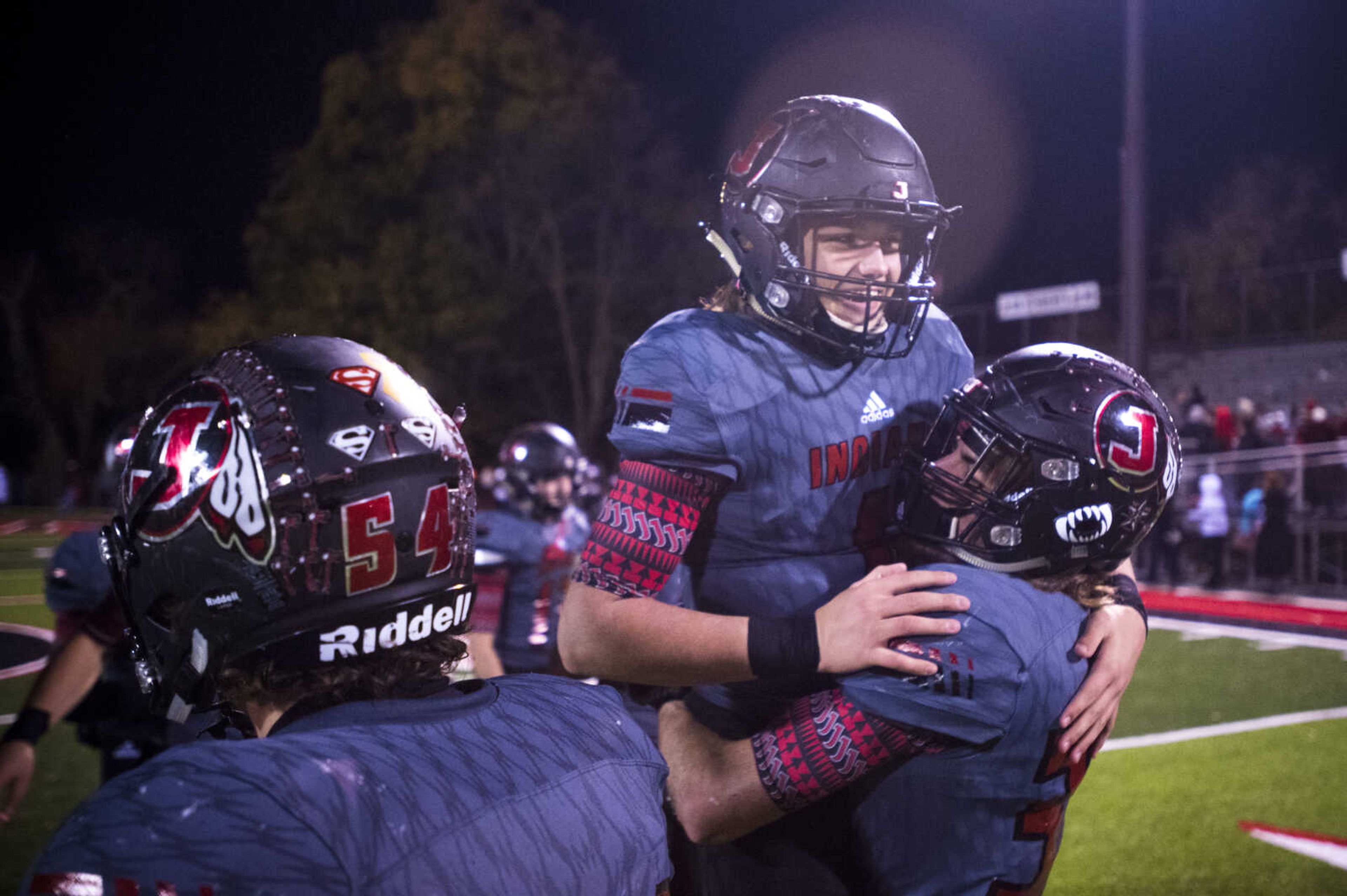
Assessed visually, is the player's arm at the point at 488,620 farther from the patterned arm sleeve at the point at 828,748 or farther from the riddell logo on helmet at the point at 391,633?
the riddell logo on helmet at the point at 391,633

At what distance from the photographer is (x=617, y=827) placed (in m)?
1.37

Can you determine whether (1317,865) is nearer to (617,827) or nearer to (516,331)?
(617,827)

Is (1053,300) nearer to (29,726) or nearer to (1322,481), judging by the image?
(1322,481)

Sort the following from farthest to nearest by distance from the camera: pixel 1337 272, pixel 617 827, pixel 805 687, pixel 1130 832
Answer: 1. pixel 1337 272
2. pixel 1130 832
3. pixel 805 687
4. pixel 617 827

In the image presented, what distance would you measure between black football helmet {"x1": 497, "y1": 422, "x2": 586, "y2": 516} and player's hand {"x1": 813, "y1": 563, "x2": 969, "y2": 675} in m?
4.47

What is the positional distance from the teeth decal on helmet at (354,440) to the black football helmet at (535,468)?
486cm

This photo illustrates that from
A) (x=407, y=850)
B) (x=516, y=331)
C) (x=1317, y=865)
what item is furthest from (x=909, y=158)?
(x=516, y=331)

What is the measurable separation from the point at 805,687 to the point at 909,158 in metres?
1.11

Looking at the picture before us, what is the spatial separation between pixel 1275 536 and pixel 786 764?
45.2ft

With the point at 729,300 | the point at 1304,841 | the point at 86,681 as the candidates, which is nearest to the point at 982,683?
the point at 729,300

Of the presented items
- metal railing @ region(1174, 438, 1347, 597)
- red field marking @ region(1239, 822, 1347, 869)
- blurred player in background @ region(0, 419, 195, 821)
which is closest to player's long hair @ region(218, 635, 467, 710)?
blurred player in background @ region(0, 419, 195, 821)

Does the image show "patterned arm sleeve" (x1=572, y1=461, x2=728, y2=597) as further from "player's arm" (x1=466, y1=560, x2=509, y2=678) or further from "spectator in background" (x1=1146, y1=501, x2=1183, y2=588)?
"spectator in background" (x1=1146, y1=501, x2=1183, y2=588)

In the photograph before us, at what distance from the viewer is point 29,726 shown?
3.66 metres

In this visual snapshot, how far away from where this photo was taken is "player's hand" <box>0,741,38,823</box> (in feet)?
11.7
